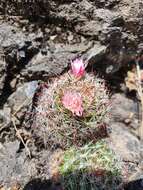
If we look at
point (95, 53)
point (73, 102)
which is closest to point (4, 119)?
point (73, 102)

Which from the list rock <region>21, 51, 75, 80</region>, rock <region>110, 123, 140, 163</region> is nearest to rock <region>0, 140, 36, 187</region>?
rock <region>21, 51, 75, 80</region>

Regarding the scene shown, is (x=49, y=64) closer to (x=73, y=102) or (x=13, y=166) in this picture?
(x=73, y=102)

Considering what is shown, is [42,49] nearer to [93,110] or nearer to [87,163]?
[93,110]

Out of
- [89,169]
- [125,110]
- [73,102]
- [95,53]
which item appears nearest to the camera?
[73,102]

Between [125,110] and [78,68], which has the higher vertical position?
[78,68]

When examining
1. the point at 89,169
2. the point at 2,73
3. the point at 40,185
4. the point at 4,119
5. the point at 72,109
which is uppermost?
the point at 2,73

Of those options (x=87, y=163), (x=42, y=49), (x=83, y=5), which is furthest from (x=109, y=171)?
(x=83, y=5)

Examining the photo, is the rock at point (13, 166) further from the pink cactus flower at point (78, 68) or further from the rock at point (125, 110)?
the rock at point (125, 110)
